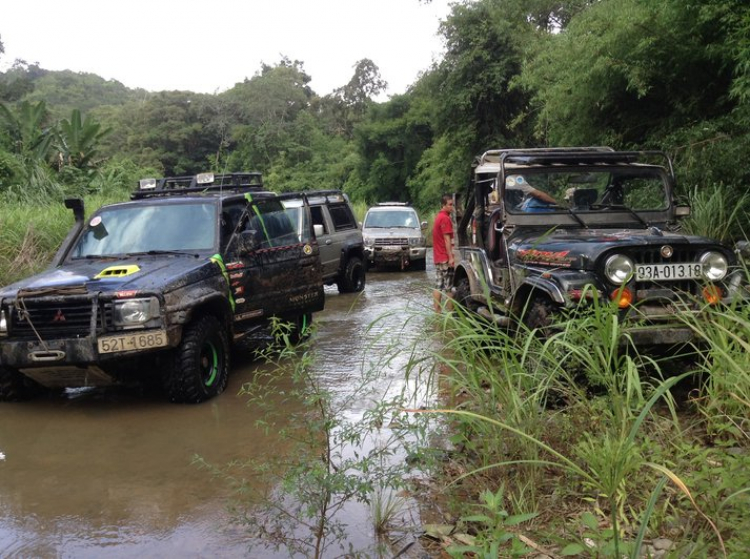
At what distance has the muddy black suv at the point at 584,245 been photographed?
509 centimetres

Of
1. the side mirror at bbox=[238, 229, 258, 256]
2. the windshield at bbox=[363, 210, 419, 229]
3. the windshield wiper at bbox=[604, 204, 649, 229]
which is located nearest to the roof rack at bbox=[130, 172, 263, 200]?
the side mirror at bbox=[238, 229, 258, 256]

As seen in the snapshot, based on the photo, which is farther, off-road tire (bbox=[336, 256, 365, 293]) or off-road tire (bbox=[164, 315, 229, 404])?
off-road tire (bbox=[336, 256, 365, 293])

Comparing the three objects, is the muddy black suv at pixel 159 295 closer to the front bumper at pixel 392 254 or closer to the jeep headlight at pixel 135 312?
the jeep headlight at pixel 135 312

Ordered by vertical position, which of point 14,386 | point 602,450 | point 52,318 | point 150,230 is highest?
point 150,230

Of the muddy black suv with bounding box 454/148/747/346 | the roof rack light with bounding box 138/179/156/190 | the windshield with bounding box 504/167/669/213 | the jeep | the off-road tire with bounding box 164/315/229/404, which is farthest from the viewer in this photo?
the jeep

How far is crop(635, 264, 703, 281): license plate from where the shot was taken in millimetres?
5137

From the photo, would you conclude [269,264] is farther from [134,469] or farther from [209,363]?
[134,469]

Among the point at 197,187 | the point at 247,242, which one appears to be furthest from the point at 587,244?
the point at 197,187

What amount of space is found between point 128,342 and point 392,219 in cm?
1220

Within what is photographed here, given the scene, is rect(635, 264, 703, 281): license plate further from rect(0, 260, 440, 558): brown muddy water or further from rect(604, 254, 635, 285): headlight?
rect(0, 260, 440, 558): brown muddy water

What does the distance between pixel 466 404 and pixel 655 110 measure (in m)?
9.63

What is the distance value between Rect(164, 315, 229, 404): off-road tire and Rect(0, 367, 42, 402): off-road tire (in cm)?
135

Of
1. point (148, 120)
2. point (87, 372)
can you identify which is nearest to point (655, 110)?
point (87, 372)

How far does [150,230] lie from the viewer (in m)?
7.04
